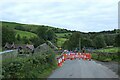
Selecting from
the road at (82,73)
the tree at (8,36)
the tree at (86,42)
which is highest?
the tree at (8,36)

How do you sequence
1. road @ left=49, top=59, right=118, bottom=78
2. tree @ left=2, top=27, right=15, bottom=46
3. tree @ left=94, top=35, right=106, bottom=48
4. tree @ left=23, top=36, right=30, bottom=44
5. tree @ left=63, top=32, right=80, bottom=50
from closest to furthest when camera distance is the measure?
road @ left=49, top=59, right=118, bottom=78 < tree @ left=2, top=27, right=15, bottom=46 < tree @ left=94, top=35, right=106, bottom=48 < tree @ left=63, top=32, right=80, bottom=50 < tree @ left=23, top=36, right=30, bottom=44

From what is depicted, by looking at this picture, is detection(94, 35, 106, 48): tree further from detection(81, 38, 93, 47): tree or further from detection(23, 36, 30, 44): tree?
detection(23, 36, 30, 44): tree

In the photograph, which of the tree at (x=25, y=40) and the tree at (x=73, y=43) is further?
the tree at (x=25, y=40)

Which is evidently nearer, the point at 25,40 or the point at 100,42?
the point at 100,42

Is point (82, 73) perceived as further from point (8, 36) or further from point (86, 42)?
point (86, 42)

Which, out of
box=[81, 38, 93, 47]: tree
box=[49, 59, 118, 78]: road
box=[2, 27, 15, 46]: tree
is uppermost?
box=[2, 27, 15, 46]: tree

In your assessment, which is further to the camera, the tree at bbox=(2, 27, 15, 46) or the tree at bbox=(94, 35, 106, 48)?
the tree at bbox=(94, 35, 106, 48)

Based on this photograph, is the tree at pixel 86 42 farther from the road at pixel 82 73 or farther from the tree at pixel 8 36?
the road at pixel 82 73

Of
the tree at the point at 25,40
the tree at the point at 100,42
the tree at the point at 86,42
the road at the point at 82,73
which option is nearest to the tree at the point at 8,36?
the tree at the point at 25,40

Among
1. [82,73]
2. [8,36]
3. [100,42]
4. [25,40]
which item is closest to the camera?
[82,73]

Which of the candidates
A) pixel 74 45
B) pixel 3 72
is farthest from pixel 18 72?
pixel 74 45

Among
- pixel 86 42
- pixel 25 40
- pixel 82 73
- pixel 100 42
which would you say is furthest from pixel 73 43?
pixel 82 73

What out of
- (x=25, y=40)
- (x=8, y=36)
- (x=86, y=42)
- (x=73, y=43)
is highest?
(x=8, y=36)

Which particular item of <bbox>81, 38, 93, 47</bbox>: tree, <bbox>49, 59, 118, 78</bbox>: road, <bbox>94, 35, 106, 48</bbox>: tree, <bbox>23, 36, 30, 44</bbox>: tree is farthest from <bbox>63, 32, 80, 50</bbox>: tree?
<bbox>49, 59, 118, 78</bbox>: road
